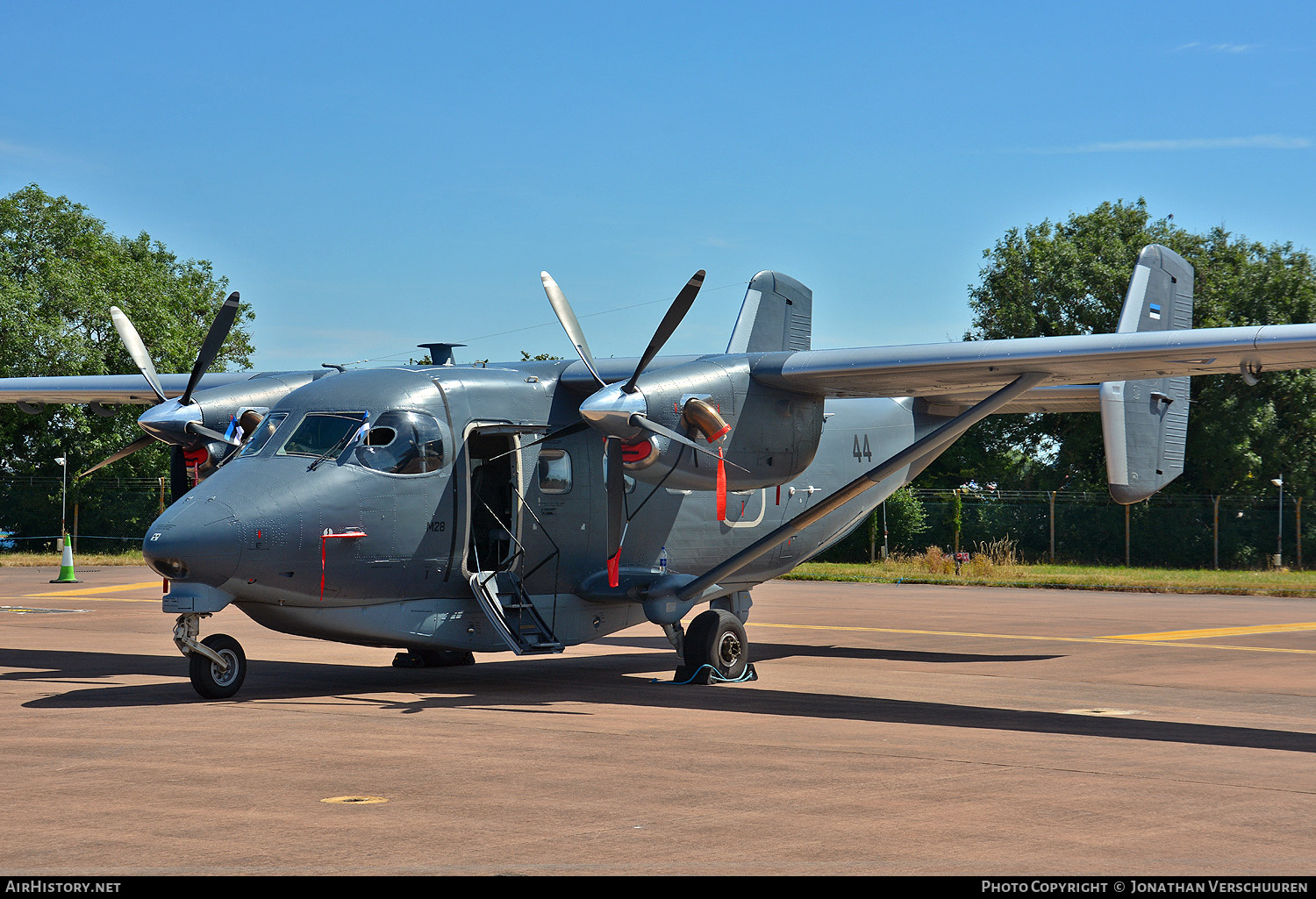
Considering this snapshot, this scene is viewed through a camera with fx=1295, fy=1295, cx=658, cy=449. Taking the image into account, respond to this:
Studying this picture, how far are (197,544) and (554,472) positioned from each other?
13.8 feet

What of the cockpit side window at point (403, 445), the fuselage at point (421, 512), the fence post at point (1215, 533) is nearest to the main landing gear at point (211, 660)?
the fuselage at point (421, 512)

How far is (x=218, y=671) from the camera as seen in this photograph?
41.3 feet

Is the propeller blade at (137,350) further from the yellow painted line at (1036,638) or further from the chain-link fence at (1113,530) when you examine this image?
the chain-link fence at (1113,530)

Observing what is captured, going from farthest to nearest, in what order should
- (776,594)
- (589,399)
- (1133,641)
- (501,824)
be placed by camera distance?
1. (776,594)
2. (1133,641)
3. (589,399)
4. (501,824)

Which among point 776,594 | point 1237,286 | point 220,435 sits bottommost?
point 776,594

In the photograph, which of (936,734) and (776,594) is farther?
(776,594)

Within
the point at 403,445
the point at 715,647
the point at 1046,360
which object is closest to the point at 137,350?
the point at 403,445

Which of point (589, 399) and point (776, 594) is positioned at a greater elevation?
point (589, 399)

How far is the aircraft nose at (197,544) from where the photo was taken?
11594 mm

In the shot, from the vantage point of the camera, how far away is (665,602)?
1472 cm

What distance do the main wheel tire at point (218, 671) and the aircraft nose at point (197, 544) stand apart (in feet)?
3.35
